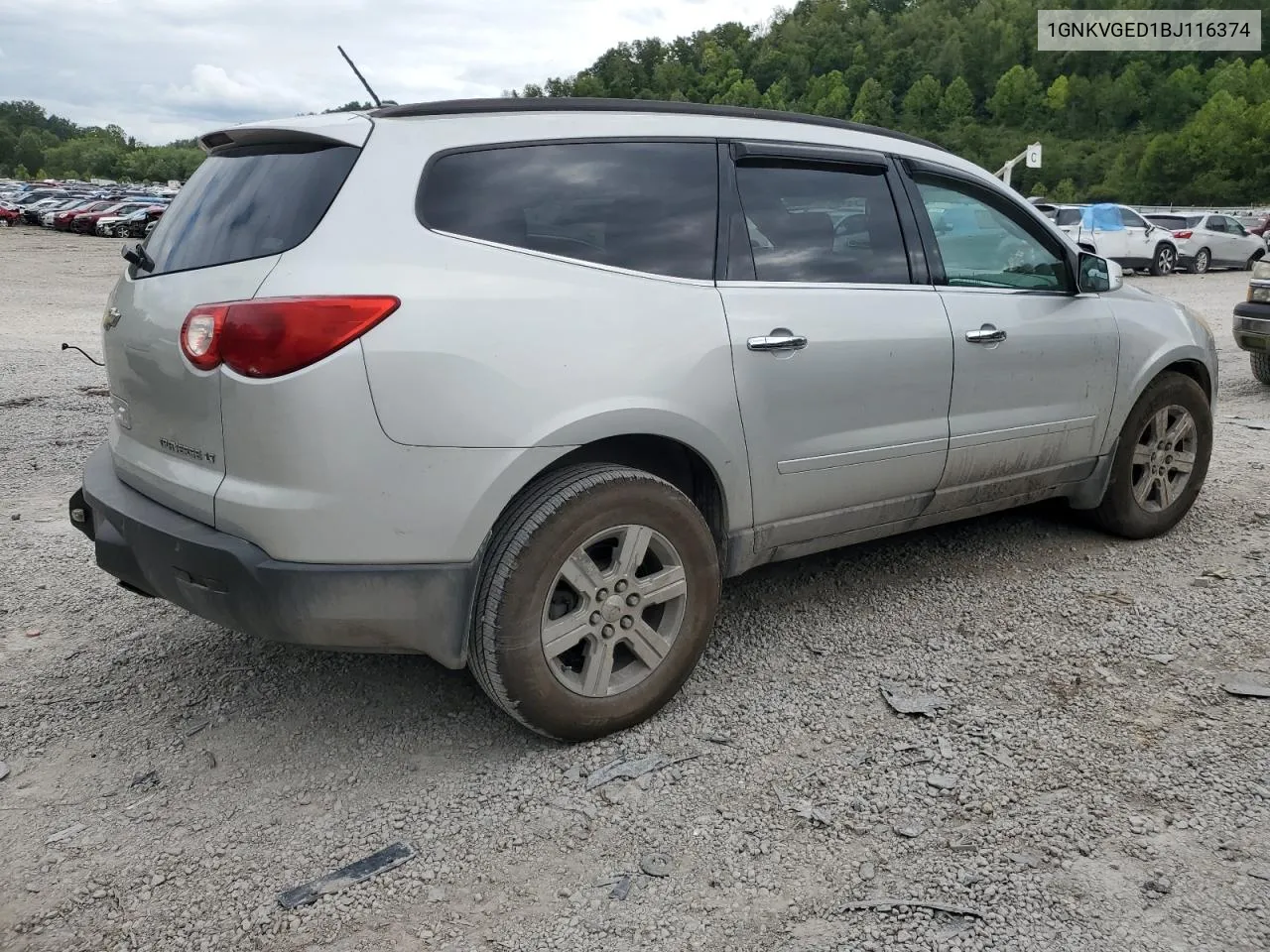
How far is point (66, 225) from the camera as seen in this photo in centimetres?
4459

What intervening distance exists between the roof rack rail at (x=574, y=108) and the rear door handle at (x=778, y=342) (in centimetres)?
80

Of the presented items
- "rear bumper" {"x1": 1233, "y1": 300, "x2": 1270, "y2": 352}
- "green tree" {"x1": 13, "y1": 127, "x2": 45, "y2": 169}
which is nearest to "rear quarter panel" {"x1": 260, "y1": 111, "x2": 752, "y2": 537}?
"rear bumper" {"x1": 1233, "y1": 300, "x2": 1270, "y2": 352}

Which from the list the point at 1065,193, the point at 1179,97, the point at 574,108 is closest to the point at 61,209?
the point at 574,108

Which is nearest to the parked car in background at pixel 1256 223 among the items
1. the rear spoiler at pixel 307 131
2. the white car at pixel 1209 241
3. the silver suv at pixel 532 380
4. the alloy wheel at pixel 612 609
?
the white car at pixel 1209 241

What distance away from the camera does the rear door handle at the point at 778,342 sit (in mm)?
3354

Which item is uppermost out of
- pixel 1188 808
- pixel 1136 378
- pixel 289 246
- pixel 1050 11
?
pixel 1050 11

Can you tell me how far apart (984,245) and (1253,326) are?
18.8 feet

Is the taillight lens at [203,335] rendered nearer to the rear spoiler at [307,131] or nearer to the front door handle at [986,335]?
the rear spoiler at [307,131]

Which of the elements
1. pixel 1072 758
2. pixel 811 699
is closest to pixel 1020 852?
pixel 1072 758

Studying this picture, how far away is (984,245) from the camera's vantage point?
4254 millimetres

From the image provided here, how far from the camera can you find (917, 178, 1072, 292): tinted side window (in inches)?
161

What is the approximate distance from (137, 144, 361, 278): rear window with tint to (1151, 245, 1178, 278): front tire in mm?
26027

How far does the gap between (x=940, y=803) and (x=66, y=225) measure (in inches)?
1951

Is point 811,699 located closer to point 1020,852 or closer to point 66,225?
point 1020,852
